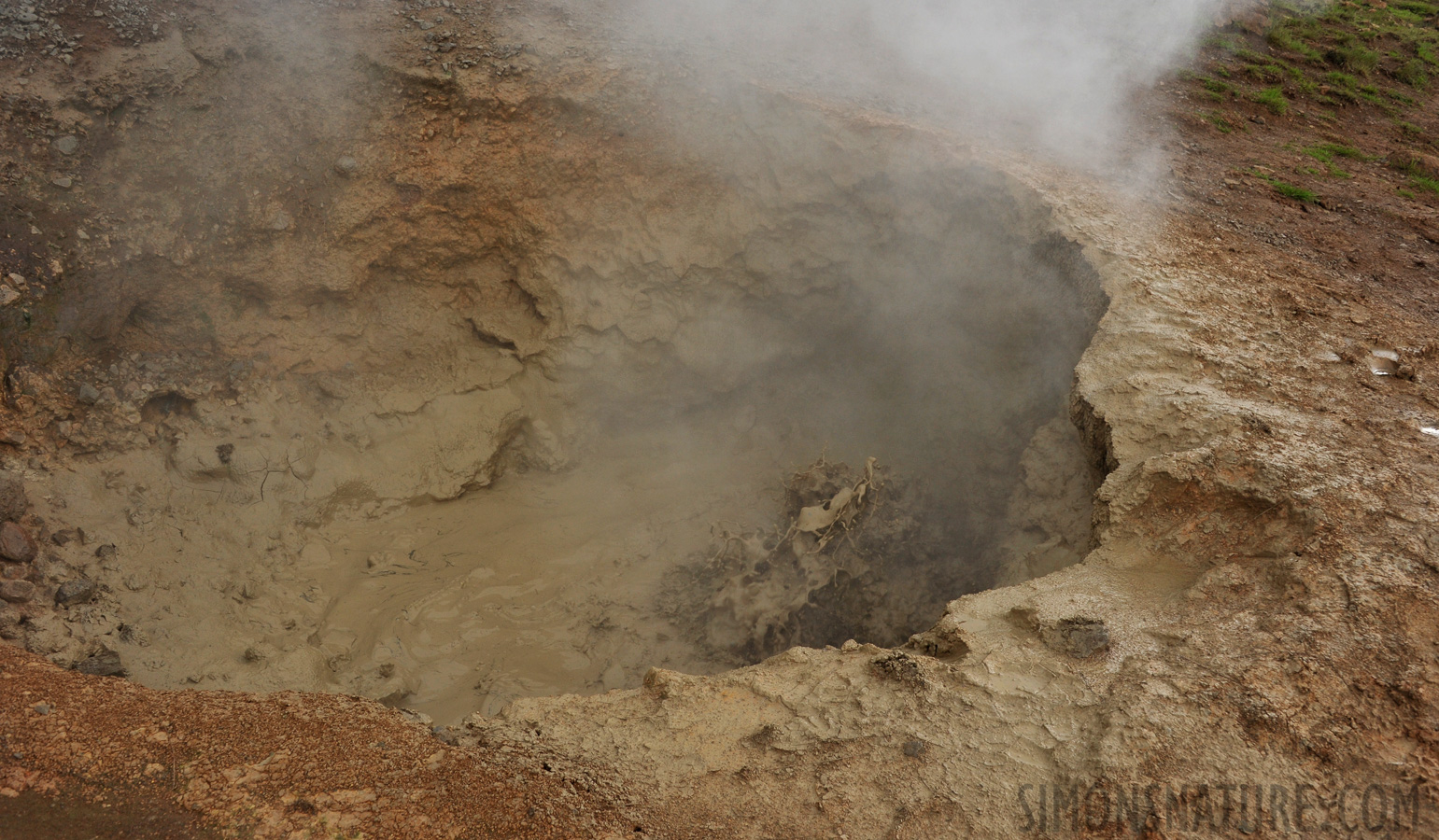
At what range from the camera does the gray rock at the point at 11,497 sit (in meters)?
3.80

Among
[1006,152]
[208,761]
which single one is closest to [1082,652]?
[208,761]

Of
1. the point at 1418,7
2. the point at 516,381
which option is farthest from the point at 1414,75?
the point at 516,381

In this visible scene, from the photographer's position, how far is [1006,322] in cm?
491

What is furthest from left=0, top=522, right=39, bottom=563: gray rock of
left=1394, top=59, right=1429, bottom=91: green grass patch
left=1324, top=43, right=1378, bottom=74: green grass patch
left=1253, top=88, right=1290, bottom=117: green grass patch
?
left=1394, top=59, right=1429, bottom=91: green grass patch

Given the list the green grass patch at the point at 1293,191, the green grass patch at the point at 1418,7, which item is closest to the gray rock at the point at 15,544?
the green grass patch at the point at 1293,191

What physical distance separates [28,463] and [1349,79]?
1094 cm

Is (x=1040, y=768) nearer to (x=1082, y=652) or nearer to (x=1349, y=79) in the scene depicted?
(x=1082, y=652)

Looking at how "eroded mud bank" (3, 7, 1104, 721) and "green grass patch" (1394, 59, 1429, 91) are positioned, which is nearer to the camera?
"eroded mud bank" (3, 7, 1104, 721)

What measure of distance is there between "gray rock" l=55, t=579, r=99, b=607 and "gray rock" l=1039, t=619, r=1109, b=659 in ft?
14.5

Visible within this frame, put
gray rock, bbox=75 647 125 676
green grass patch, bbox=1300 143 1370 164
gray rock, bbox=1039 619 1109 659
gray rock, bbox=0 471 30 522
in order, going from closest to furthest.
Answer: gray rock, bbox=1039 619 1109 659
gray rock, bbox=75 647 125 676
gray rock, bbox=0 471 30 522
green grass patch, bbox=1300 143 1370 164

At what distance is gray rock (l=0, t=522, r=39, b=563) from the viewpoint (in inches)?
144

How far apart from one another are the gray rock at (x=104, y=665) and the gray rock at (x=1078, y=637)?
4049 millimetres

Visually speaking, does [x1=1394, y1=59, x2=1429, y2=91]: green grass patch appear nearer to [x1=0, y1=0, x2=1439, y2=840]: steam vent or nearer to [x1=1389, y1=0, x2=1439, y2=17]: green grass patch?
[x1=0, y1=0, x2=1439, y2=840]: steam vent

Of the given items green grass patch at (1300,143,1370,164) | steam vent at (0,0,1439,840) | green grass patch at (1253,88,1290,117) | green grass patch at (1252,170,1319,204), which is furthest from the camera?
green grass patch at (1253,88,1290,117)
